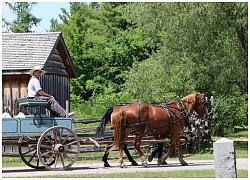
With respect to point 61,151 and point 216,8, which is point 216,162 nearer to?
point 61,151

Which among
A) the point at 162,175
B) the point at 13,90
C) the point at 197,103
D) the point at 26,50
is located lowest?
the point at 162,175

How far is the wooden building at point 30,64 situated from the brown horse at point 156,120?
664 cm

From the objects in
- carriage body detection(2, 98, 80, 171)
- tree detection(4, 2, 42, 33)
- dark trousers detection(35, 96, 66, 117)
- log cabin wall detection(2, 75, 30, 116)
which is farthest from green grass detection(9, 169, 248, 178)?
tree detection(4, 2, 42, 33)

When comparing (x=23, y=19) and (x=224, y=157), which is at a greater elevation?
(x=23, y=19)

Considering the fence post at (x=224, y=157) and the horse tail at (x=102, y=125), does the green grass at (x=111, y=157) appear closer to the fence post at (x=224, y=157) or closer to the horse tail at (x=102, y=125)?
the horse tail at (x=102, y=125)

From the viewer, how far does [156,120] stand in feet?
A: 60.3

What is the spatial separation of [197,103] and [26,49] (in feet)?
29.1

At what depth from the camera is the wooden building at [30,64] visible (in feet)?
79.7

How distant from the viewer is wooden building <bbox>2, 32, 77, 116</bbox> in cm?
2428

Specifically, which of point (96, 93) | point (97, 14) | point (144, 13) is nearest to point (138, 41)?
point (96, 93)

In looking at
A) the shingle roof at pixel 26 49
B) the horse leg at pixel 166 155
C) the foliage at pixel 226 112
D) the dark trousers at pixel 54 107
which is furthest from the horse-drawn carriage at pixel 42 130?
the foliage at pixel 226 112

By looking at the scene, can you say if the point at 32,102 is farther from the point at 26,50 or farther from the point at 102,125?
the point at 26,50

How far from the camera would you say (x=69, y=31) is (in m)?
49.2

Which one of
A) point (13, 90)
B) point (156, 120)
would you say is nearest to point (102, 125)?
point (156, 120)
